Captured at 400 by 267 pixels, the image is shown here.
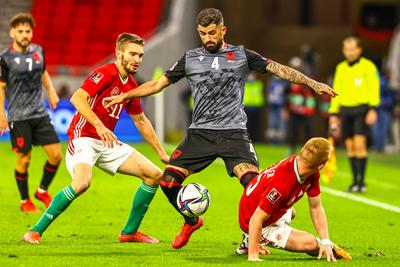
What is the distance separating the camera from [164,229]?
38.8 feet

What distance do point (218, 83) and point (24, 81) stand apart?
12.9 feet

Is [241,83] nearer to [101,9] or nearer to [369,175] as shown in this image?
[369,175]

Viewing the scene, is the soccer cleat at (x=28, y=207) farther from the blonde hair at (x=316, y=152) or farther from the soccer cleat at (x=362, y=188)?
the soccer cleat at (x=362, y=188)

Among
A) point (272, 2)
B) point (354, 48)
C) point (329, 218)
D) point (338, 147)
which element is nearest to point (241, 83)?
point (329, 218)

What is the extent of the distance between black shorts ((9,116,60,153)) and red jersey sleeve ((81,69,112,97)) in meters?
3.33

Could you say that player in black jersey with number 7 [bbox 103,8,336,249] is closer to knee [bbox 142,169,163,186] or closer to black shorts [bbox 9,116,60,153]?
knee [bbox 142,169,163,186]

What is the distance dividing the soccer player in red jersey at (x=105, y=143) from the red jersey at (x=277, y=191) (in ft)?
4.50

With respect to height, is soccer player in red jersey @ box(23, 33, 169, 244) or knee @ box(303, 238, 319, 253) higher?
soccer player in red jersey @ box(23, 33, 169, 244)

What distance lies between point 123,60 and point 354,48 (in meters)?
6.33

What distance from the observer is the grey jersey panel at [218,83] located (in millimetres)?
10281

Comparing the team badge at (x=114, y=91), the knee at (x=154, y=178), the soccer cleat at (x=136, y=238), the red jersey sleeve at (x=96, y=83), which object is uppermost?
the red jersey sleeve at (x=96, y=83)

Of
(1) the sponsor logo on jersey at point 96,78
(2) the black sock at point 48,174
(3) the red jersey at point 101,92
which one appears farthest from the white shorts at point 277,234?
(2) the black sock at point 48,174

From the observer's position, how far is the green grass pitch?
9570 mm

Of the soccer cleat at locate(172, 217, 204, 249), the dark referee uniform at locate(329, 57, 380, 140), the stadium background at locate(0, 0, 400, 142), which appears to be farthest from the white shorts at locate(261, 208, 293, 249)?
the stadium background at locate(0, 0, 400, 142)
